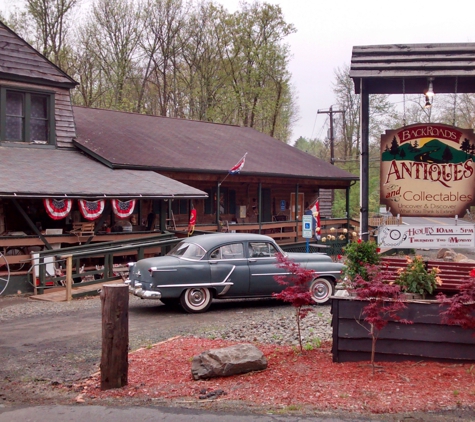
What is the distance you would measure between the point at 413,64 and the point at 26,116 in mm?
14482

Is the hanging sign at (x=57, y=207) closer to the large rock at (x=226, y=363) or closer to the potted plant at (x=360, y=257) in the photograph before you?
the large rock at (x=226, y=363)

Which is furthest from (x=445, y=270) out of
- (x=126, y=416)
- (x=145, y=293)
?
(x=145, y=293)

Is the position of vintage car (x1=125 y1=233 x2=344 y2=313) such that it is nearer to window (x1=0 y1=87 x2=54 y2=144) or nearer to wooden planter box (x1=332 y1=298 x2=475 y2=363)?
wooden planter box (x1=332 y1=298 x2=475 y2=363)

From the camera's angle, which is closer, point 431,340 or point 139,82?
point 431,340

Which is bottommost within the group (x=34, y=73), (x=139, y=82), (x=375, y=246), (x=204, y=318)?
(x=204, y=318)

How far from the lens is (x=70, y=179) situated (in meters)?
16.5

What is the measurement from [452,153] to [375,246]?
152cm

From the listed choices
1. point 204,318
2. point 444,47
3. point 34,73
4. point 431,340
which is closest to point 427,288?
point 431,340

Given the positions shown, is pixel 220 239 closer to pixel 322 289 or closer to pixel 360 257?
pixel 322 289

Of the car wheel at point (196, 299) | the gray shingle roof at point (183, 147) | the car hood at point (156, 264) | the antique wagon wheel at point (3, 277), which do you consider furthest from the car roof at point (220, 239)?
the gray shingle roof at point (183, 147)

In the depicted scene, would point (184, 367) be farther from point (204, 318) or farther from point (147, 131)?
point (147, 131)

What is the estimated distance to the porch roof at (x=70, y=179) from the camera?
14941 millimetres

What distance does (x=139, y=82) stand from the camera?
43.8 m

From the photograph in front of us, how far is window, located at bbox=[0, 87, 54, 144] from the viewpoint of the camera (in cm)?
1817
